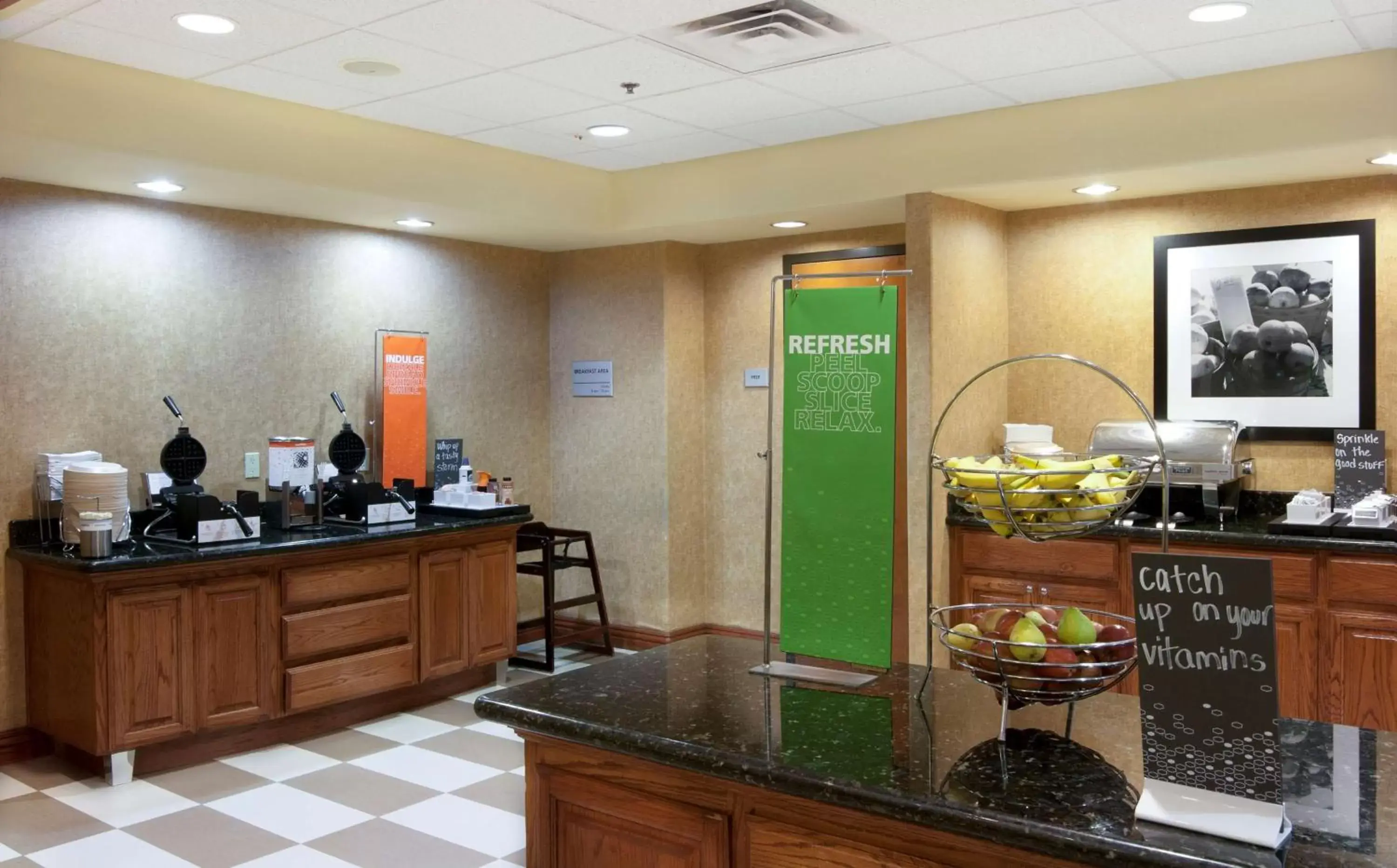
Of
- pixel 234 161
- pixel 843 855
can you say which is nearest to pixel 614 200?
pixel 234 161

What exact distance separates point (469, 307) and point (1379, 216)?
4.55 m

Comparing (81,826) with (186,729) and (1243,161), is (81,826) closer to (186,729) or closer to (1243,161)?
(186,729)

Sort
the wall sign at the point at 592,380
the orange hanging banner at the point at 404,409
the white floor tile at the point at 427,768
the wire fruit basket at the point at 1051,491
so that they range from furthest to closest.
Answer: the wall sign at the point at 592,380
the orange hanging banner at the point at 404,409
the white floor tile at the point at 427,768
the wire fruit basket at the point at 1051,491

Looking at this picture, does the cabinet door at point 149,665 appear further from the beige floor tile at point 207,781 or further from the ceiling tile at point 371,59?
the ceiling tile at point 371,59

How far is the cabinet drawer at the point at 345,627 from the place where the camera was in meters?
4.88

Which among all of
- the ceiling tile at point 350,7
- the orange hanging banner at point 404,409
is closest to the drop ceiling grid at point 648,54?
the ceiling tile at point 350,7

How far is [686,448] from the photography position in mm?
6781

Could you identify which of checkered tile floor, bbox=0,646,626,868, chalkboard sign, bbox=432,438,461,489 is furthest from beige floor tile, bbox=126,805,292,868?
chalkboard sign, bbox=432,438,461,489

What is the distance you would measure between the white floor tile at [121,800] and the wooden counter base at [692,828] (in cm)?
248

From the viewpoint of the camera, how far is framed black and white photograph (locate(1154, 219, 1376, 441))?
15.8 feet

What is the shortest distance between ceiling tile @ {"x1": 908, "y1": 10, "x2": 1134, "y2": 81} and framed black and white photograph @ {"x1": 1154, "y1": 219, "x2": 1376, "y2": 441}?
1402mm

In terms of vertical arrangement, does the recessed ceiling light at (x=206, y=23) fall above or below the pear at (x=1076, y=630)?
above

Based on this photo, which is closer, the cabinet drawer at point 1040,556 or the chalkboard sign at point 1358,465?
the chalkboard sign at point 1358,465

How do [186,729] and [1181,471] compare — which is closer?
[186,729]
